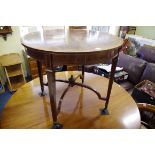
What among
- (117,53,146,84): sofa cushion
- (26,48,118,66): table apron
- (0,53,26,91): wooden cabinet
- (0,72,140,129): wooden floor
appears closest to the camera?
(26,48,118,66): table apron

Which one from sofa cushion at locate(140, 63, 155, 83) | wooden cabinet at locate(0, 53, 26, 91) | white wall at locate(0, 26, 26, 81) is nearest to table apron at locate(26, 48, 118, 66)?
sofa cushion at locate(140, 63, 155, 83)

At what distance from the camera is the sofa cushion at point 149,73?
7.14 feet

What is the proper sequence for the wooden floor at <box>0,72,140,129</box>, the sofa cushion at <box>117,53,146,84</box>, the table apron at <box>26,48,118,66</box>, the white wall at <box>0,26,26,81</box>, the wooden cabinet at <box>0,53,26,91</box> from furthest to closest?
the white wall at <box>0,26,26,81</box>
the wooden cabinet at <box>0,53,26,91</box>
the sofa cushion at <box>117,53,146,84</box>
the wooden floor at <box>0,72,140,129</box>
the table apron at <box>26,48,118,66</box>

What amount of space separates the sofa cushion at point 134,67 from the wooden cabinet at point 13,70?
2.02 meters

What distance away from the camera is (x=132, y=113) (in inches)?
43.4

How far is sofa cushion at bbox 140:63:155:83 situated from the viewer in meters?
2.18

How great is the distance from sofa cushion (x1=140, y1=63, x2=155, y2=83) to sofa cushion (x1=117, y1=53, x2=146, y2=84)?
2.6 inches

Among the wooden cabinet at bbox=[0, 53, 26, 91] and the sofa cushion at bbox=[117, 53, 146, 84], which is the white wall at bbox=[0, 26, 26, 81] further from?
the sofa cushion at bbox=[117, 53, 146, 84]

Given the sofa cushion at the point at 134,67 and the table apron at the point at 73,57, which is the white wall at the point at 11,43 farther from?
the table apron at the point at 73,57

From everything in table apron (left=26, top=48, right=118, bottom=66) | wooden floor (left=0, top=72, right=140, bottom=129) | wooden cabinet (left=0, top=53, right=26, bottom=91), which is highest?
table apron (left=26, top=48, right=118, bottom=66)

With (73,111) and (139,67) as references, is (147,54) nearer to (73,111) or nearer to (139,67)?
(139,67)
